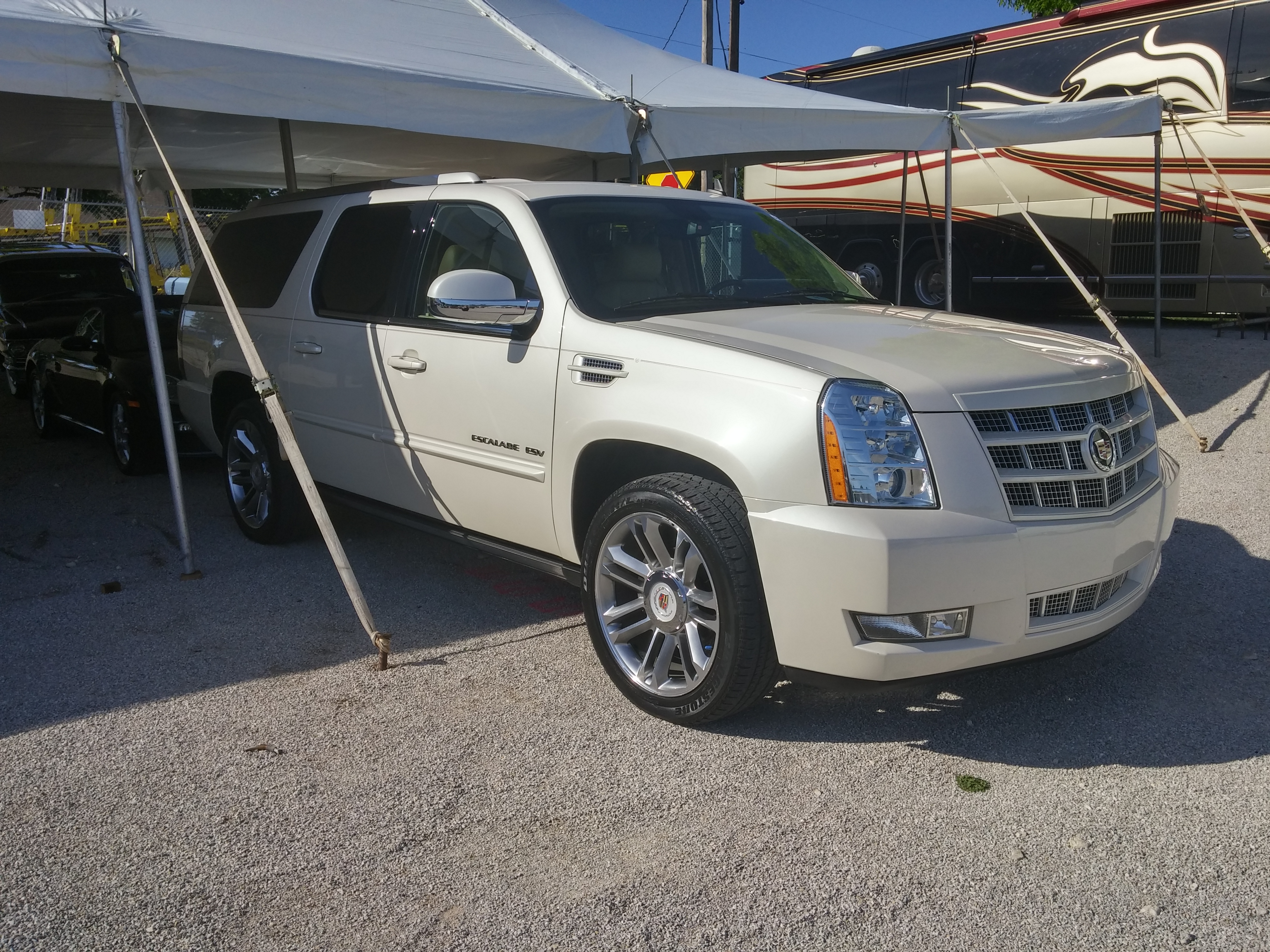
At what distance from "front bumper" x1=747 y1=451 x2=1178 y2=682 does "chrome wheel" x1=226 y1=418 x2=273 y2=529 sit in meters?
3.43

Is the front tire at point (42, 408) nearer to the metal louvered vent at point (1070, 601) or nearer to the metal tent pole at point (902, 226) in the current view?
the metal tent pole at point (902, 226)

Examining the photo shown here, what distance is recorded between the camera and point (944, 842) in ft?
9.70

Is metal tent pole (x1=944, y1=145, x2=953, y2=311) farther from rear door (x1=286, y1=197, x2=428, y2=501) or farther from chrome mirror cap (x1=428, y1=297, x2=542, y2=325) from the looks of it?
chrome mirror cap (x1=428, y1=297, x2=542, y2=325)

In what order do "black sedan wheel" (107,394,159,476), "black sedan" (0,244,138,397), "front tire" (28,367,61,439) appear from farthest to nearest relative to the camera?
"black sedan" (0,244,138,397) → "front tire" (28,367,61,439) → "black sedan wheel" (107,394,159,476)

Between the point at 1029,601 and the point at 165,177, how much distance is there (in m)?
11.8

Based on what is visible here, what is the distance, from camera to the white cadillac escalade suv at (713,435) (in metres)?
3.16

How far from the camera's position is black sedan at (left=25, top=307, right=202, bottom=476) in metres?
7.66

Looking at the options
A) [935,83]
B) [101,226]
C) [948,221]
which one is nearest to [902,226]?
[948,221]

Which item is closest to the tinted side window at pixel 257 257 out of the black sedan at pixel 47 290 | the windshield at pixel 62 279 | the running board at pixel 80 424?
the running board at pixel 80 424

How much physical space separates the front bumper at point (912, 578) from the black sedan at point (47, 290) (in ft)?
33.3

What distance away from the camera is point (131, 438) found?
7.89 metres

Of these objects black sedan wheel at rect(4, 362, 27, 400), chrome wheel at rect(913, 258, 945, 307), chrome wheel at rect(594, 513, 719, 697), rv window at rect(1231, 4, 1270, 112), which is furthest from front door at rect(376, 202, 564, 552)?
chrome wheel at rect(913, 258, 945, 307)

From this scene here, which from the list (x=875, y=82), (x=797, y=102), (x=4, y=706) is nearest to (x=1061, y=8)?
(x=875, y=82)

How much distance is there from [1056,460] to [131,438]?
22.2ft
